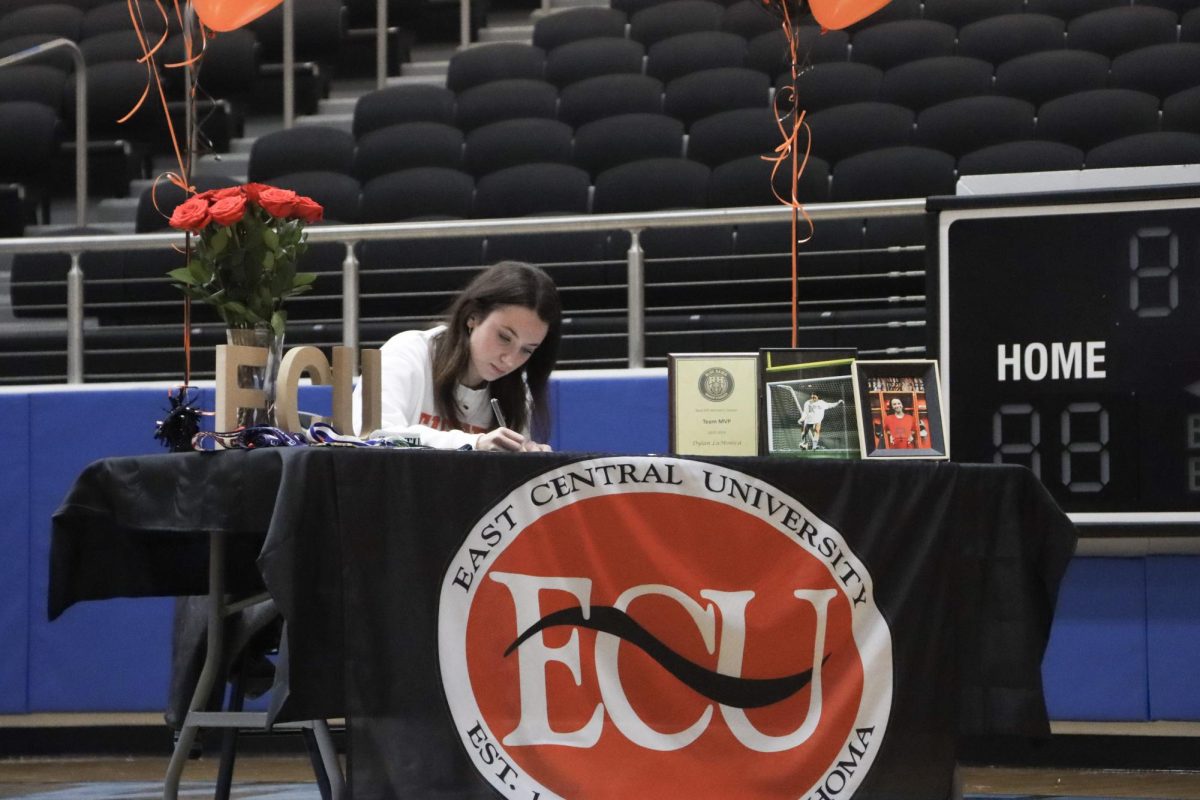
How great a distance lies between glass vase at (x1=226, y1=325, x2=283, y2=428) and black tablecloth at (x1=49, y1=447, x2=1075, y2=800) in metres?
0.21

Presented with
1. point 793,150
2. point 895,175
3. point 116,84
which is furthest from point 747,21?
point 793,150

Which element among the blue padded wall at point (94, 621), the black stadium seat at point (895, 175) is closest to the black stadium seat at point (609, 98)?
the black stadium seat at point (895, 175)

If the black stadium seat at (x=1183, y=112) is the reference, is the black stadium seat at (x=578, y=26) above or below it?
above

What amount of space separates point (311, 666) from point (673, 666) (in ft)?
1.77

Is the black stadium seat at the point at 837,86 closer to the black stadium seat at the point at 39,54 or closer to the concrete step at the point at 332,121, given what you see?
the concrete step at the point at 332,121

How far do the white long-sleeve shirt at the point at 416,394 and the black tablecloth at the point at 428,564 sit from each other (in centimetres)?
41

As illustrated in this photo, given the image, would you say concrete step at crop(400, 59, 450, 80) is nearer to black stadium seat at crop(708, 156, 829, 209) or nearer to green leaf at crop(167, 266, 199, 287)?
black stadium seat at crop(708, 156, 829, 209)

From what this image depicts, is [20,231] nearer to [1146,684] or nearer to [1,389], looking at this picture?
[1,389]

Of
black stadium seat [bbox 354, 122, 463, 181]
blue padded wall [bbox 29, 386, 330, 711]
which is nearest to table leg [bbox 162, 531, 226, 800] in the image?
blue padded wall [bbox 29, 386, 330, 711]

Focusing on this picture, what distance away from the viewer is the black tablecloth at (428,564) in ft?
7.02

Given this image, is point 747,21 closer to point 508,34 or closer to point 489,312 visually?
point 508,34

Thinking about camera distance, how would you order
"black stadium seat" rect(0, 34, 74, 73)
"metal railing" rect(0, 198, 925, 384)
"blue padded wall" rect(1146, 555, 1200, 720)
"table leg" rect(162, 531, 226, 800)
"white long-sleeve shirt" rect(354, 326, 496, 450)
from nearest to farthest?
"table leg" rect(162, 531, 226, 800)
"white long-sleeve shirt" rect(354, 326, 496, 450)
"blue padded wall" rect(1146, 555, 1200, 720)
"metal railing" rect(0, 198, 925, 384)
"black stadium seat" rect(0, 34, 74, 73)

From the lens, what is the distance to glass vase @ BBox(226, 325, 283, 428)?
2.41m

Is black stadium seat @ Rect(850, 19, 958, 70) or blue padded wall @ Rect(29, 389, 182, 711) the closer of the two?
blue padded wall @ Rect(29, 389, 182, 711)
